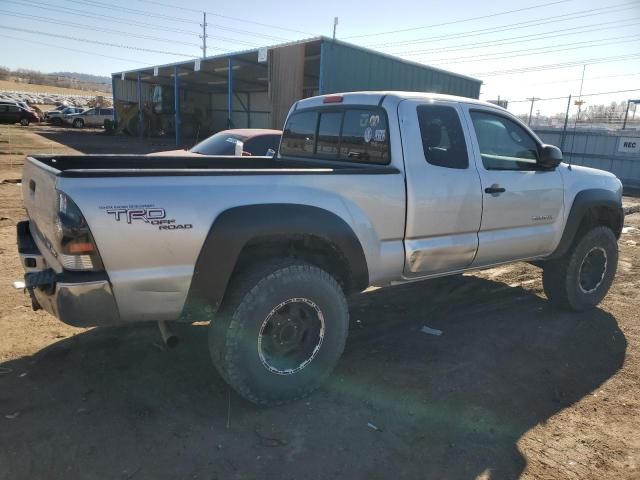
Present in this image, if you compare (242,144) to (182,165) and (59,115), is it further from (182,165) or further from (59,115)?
(59,115)

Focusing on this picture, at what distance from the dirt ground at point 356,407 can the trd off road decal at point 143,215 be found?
1.26 meters

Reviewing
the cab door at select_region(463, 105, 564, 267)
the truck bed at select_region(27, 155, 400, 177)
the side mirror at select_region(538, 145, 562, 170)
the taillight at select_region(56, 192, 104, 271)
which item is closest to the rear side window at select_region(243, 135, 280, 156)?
the truck bed at select_region(27, 155, 400, 177)

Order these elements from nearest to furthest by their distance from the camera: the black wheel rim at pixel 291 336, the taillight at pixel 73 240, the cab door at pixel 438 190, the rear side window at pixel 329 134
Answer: the taillight at pixel 73 240 < the black wheel rim at pixel 291 336 < the cab door at pixel 438 190 < the rear side window at pixel 329 134

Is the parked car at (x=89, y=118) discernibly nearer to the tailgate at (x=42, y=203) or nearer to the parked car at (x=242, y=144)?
the parked car at (x=242, y=144)

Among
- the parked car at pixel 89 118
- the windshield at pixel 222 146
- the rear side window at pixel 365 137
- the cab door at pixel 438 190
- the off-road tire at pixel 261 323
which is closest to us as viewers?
the off-road tire at pixel 261 323

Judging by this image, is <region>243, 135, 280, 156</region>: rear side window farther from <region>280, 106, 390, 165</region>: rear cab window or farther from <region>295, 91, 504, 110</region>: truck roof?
<region>295, 91, 504, 110</region>: truck roof

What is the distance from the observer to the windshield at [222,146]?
8992mm

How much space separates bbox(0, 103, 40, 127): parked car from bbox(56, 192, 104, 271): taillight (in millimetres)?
39356

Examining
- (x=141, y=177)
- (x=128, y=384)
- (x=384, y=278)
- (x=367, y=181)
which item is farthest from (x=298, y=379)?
(x=141, y=177)

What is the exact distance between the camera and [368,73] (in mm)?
14750

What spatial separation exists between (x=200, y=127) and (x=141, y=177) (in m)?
32.4

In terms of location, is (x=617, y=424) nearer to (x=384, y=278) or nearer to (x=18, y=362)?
(x=384, y=278)

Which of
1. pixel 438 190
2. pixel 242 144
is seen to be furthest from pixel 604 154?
pixel 438 190

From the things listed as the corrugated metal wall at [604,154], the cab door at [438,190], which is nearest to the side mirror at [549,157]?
the cab door at [438,190]
